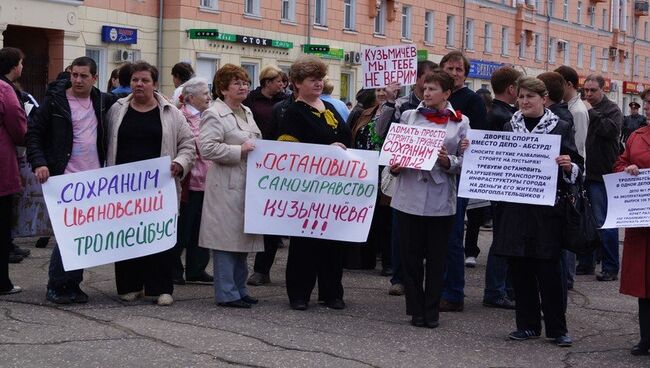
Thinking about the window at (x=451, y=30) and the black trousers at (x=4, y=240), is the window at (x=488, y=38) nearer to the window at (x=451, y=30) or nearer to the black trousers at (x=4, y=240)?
the window at (x=451, y=30)

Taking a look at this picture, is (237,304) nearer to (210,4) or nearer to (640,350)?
(640,350)

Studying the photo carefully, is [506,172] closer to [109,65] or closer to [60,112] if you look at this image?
[60,112]

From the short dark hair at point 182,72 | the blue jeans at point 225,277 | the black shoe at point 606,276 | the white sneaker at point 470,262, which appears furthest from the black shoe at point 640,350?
the short dark hair at point 182,72

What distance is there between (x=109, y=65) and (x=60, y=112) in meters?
21.1

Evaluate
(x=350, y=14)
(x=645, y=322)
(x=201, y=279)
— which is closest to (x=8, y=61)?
(x=201, y=279)

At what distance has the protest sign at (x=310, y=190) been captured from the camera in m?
9.27

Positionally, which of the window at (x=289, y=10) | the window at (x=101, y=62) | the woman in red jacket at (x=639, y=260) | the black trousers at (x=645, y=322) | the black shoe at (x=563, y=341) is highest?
the window at (x=289, y=10)

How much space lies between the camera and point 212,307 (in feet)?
30.3

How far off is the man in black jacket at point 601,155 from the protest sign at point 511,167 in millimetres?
3607

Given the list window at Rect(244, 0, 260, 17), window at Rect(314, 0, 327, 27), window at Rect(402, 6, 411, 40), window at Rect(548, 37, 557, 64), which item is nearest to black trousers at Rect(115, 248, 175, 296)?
window at Rect(244, 0, 260, 17)

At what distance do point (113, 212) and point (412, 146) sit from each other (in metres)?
2.31

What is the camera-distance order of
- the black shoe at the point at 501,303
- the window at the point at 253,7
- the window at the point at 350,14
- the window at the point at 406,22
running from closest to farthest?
the black shoe at the point at 501,303 < the window at the point at 253,7 < the window at the point at 350,14 < the window at the point at 406,22

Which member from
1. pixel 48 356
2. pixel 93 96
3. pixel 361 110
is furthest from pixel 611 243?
pixel 48 356

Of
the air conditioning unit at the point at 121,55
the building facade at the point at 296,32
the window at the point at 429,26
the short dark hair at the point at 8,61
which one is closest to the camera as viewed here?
the short dark hair at the point at 8,61
